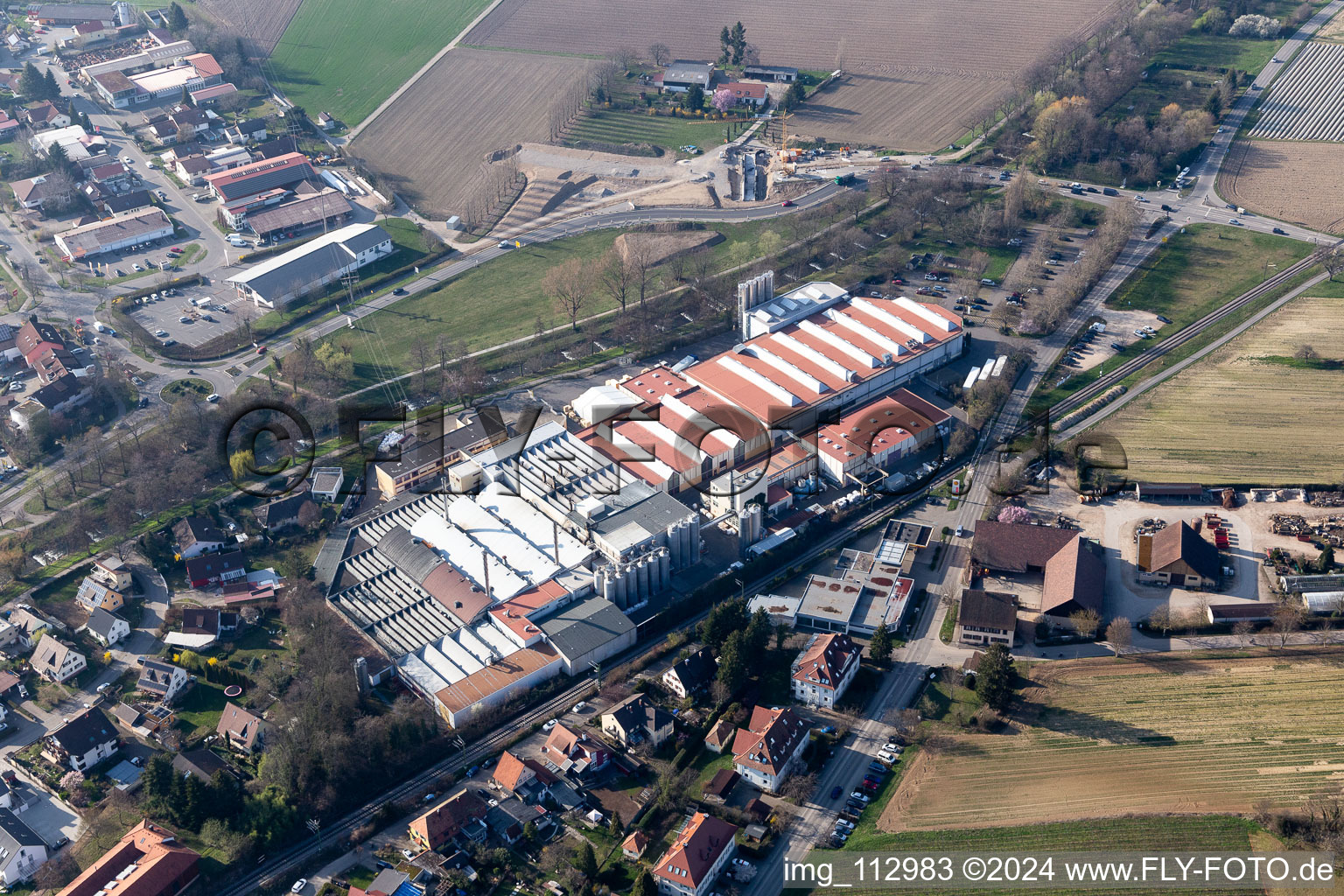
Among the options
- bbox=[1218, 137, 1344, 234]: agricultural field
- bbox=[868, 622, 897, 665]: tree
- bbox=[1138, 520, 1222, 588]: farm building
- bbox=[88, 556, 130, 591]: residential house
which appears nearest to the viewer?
bbox=[868, 622, 897, 665]: tree

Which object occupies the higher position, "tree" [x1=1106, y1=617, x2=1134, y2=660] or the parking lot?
the parking lot

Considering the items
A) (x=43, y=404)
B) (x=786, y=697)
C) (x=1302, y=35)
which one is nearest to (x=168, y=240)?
(x=43, y=404)

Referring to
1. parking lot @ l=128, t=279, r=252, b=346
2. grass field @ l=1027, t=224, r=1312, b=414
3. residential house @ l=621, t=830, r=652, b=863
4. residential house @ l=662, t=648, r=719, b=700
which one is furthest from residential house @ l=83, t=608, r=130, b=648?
grass field @ l=1027, t=224, r=1312, b=414

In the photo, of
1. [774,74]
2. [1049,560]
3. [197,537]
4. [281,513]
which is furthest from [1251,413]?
[774,74]

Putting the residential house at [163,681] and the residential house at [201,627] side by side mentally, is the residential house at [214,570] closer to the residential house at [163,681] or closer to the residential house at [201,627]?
the residential house at [201,627]

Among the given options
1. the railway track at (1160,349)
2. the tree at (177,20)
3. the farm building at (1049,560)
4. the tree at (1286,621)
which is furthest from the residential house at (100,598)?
the tree at (177,20)

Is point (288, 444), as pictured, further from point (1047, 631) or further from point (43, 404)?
point (1047, 631)

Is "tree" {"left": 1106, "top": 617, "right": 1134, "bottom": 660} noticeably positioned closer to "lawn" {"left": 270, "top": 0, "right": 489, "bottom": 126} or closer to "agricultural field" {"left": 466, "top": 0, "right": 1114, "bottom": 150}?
"agricultural field" {"left": 466, "top": 0, "right": 1114, "bottom": 150}
